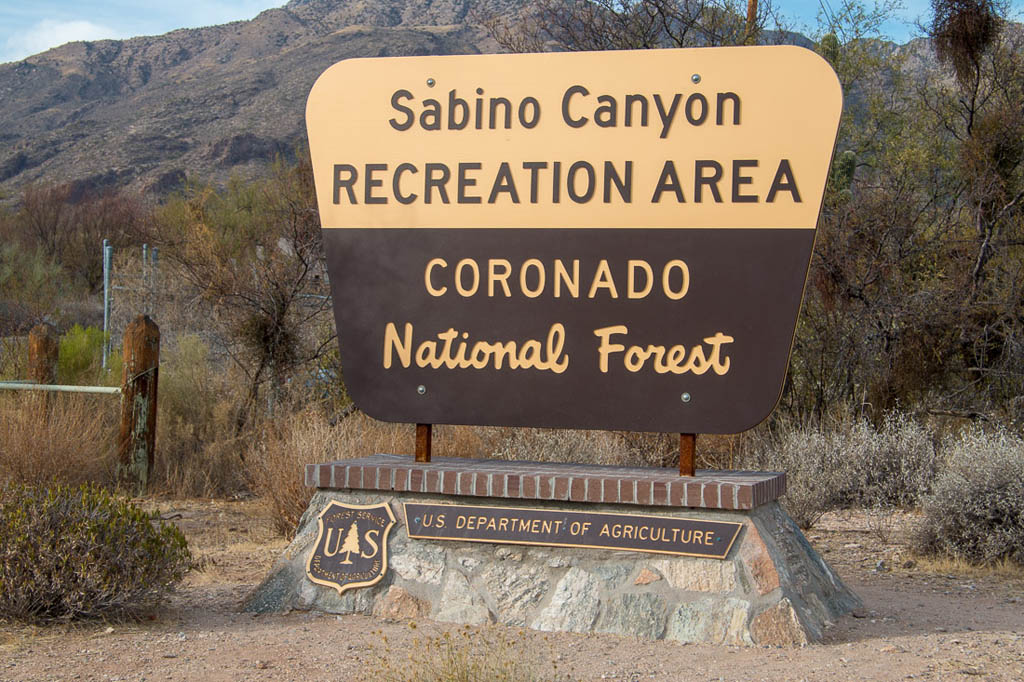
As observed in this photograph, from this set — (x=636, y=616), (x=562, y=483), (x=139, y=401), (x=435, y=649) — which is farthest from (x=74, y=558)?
(x=139, y=401)

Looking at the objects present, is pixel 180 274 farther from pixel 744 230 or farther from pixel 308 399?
pixel 744 230

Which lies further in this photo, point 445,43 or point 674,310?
point 445,43

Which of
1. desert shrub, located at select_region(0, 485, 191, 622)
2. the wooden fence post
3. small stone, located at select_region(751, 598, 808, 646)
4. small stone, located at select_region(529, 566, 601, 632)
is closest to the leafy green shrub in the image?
the wooden fence post

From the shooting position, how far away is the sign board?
202 inches

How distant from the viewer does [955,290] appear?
→ 1089 centimetres

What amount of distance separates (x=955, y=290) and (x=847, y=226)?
1251 mm

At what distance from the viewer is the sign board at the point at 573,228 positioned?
5.14m

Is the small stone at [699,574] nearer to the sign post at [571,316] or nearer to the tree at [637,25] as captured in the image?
the sign post at [571,316]

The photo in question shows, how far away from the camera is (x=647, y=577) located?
196 inches

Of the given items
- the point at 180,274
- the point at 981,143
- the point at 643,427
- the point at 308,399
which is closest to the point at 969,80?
the point at 981,143

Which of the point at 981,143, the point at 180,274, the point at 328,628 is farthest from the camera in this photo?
the point at 180,274

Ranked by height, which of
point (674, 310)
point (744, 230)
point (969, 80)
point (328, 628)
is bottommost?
point (328, 628)

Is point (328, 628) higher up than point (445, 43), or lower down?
lower down

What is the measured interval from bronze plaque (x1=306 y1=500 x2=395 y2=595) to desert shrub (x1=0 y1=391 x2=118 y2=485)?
3.63 metres
